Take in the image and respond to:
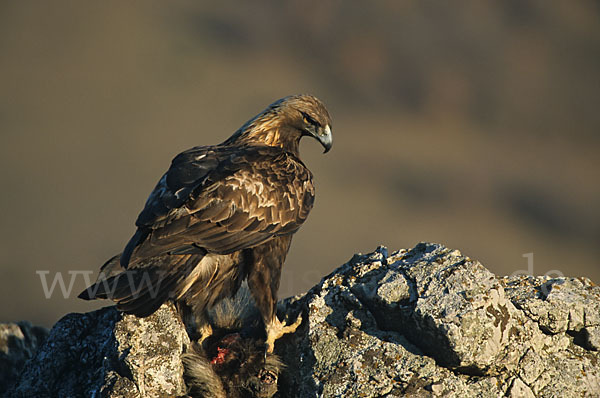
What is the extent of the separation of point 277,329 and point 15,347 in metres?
2.22

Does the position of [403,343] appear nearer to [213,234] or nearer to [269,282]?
[269,282]

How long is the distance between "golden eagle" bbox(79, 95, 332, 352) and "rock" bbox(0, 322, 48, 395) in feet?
3.81

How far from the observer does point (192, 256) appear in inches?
199

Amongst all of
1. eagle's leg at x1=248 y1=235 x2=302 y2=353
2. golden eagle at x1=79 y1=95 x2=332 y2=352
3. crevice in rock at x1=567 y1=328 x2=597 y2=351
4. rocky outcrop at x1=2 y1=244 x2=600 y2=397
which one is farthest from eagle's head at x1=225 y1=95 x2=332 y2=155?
crevice in rock at x1=567 y1=328 x2=597 y2=351

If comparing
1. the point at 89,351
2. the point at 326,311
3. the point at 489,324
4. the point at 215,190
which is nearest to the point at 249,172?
the point at 215,190

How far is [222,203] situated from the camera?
5.20 meters

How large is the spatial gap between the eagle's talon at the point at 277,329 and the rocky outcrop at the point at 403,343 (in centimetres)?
6

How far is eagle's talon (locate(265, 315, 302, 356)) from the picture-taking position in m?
4.69

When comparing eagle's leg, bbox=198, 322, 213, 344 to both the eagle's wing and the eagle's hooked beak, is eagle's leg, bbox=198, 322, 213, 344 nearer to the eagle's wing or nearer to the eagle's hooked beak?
the eagle's wing

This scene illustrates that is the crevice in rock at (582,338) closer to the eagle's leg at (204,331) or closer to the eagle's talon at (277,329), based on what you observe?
the eagle's talon at (277,329)

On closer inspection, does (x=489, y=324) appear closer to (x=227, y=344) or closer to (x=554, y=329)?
(x=554, y=329)

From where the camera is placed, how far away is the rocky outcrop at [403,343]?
13.7 feet

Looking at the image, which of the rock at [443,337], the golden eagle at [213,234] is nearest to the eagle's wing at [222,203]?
the golden eagle at [213,234]

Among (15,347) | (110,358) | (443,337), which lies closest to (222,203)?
(110,358)
